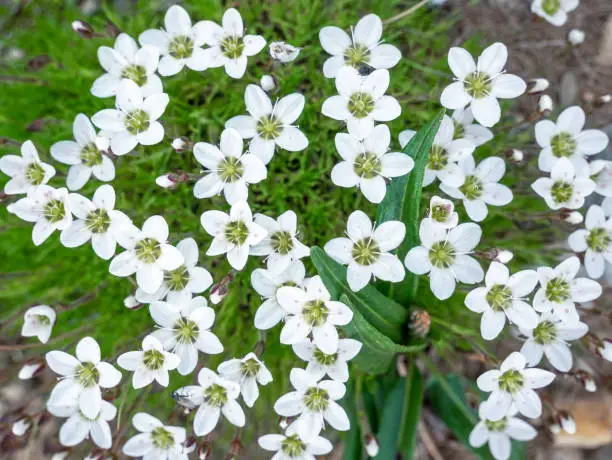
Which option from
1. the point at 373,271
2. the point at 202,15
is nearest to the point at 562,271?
the point at 373,271

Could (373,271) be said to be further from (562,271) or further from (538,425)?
(538,425)

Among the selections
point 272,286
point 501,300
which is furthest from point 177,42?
point 501,300

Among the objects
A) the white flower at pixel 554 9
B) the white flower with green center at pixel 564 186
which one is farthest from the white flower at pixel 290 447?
the white flower at pixel 554 9

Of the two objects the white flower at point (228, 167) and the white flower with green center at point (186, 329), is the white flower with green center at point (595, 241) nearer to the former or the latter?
the white flower at point (228, 167)

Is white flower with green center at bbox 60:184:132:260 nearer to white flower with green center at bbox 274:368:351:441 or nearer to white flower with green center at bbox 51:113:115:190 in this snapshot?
white flower with green center at bbox 51:113:115:190

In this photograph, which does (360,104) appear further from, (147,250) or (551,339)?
(551,339)

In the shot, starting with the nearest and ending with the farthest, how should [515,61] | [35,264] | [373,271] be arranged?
1. [373,271]
2. [35,264]
3. [515,61]

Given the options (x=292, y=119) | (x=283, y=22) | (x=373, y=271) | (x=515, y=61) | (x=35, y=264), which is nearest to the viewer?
(x=373, y=271)
